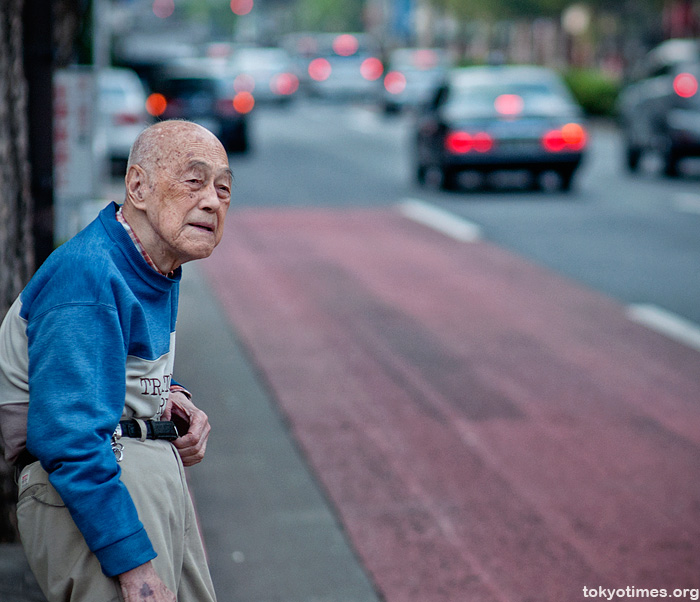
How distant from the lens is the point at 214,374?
726 cm

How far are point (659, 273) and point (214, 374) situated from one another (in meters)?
5.48

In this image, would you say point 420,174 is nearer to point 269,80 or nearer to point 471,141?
point 471,141

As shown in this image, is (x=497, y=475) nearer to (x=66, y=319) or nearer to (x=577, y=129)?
(x=66, y=319)

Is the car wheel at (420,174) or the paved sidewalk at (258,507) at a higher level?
the paved sidewalk at (258,507)

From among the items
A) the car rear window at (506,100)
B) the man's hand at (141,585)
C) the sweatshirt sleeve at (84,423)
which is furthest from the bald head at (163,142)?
the car rear window at (506,100)

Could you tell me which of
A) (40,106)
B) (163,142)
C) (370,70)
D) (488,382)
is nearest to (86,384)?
(163,142)

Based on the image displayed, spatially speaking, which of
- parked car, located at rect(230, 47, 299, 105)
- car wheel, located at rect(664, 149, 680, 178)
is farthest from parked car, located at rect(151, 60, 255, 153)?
parked car, located at rect(230, 47, 299, 105)

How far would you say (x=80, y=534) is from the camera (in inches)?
84.7

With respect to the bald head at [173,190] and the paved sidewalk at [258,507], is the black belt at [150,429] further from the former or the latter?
the paved sidewalk at [258,507]

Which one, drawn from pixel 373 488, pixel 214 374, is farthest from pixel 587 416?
pixel 214 374

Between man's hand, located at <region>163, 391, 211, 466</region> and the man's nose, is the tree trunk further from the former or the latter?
the man's nose

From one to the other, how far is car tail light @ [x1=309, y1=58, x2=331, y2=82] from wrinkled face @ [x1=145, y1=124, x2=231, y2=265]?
143ft

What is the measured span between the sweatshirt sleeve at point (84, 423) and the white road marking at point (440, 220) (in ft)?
37.0

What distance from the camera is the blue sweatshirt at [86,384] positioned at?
6.68 ft
